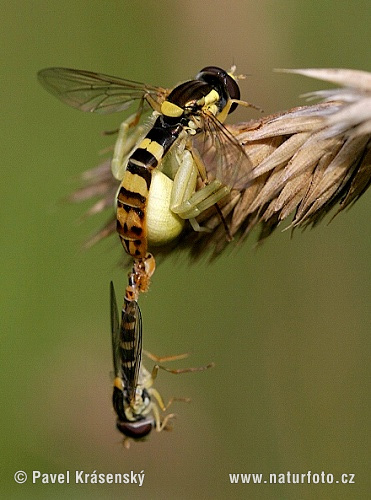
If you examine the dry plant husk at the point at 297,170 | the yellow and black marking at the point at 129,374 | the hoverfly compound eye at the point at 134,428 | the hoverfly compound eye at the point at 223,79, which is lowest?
the hoverfly compound eye at the point at 134,428

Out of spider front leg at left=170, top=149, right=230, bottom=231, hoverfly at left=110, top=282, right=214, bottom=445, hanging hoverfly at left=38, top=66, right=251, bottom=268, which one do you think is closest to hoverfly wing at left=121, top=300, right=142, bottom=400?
hoverfly at left=110, top=282, right=214, bottom=445

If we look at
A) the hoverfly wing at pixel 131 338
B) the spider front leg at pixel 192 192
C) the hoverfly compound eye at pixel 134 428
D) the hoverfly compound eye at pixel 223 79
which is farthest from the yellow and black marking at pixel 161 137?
the hoverfly compound eye at pixel 134 428

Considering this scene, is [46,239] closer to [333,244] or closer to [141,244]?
[333,244]

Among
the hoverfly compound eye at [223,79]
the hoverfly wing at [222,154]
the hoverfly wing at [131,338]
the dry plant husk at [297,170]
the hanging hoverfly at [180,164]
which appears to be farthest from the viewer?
the hoverfly wing at [131,338]

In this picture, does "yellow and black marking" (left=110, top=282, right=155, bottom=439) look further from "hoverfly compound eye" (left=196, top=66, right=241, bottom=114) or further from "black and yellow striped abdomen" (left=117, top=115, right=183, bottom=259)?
"hoverfly compound eye" (left=196, top=66, right=241, bottom=114)

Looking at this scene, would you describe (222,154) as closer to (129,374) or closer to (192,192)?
(192,192)

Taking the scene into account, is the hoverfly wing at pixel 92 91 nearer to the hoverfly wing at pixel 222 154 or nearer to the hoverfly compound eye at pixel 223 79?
the hoverfly compound eye at pixel 223 79
